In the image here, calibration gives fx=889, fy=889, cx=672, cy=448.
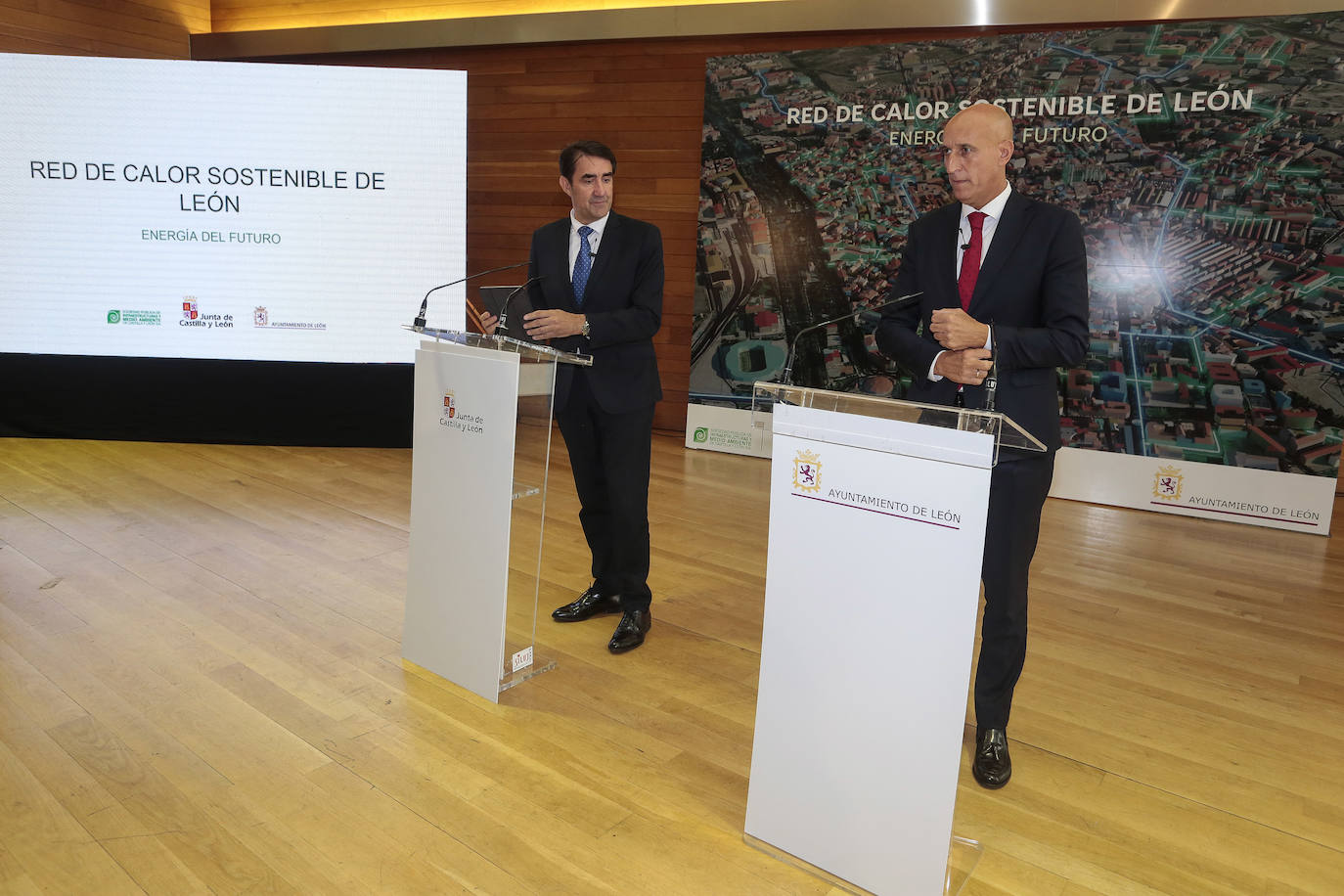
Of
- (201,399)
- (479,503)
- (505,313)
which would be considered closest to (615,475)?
(479,503)

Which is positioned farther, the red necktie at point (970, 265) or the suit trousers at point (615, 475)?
the suit trousers at point (615, 475)

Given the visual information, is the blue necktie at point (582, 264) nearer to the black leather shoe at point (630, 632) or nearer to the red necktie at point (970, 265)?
the black leather shoe at point (630, 632)

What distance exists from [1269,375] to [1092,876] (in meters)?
4.04

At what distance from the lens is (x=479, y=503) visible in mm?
2600

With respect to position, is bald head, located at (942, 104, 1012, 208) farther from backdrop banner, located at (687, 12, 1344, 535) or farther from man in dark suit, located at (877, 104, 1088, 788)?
backdrop banner, located at (687, 12, 1344, 535)

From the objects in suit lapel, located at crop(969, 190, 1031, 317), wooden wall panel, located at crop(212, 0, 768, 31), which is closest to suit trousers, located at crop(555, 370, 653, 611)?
suit lapel, located at crop(969, 190, 1031, 317)

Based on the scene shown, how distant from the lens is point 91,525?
4102mm

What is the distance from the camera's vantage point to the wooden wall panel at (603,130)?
6.41 m

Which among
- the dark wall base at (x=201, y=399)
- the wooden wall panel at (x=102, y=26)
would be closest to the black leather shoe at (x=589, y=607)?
the dark wall base at (x=201, y=399)

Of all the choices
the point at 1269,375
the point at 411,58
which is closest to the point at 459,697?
the point at 1269,375

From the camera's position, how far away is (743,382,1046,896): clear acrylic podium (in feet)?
5.34

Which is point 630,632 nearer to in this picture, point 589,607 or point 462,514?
point 589,607

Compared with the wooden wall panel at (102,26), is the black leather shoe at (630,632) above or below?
below

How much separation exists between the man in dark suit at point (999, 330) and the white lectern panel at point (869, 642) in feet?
1.63
